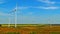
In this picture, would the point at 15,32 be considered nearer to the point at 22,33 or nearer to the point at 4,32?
the point at 4,32

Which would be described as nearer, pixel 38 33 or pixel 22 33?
pixel 22 33

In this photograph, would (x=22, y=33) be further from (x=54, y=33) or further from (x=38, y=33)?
(x=54, y=33)

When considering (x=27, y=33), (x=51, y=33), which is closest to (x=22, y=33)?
(x=27, y=33)

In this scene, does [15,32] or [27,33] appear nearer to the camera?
[27,33]

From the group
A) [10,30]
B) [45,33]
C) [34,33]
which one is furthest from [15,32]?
[45,33]

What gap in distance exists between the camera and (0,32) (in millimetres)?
19016

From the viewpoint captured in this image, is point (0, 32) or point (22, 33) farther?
point (0, 32)

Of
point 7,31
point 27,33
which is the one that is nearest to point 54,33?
point 27,33

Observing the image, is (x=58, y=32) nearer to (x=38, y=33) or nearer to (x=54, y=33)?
(x=54, y=33)

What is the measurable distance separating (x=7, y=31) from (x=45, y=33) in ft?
12.9

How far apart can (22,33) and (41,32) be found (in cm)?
195

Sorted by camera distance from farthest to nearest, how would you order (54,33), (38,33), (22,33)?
(54,33) < (38,33) < (22,33)

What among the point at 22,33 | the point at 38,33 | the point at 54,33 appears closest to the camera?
the point at 22,33

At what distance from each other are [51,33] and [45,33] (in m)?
1.20
